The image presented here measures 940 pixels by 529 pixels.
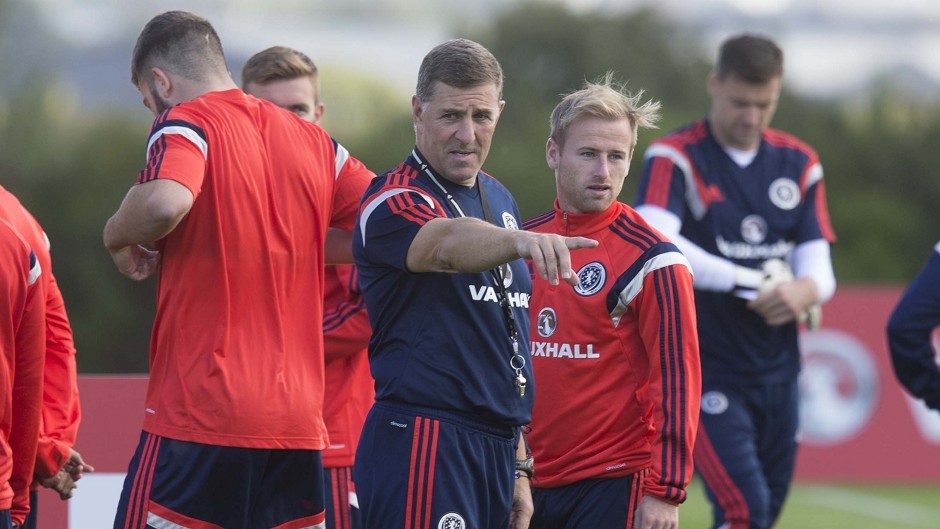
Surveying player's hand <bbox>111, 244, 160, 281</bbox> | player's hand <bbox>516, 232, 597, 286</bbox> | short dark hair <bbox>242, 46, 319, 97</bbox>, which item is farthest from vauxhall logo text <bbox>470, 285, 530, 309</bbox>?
short dark hair <bbox>242, 46, 319, 97</bbox>

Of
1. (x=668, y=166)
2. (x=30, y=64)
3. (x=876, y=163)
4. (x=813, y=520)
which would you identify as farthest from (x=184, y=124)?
(x=876, y=163)

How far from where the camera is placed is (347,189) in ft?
16.1

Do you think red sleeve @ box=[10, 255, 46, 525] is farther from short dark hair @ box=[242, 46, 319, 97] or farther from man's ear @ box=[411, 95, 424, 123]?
short dark hair @ box=[242, 46, 319, 97]

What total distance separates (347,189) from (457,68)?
77 cm

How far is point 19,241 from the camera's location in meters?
4.45

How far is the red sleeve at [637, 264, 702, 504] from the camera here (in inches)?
177

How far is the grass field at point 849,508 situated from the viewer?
10.9m

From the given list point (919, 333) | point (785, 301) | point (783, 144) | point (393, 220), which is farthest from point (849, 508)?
point (393, 220)

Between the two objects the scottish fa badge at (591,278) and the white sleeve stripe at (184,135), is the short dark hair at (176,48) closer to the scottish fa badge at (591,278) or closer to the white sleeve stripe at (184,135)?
the white sleeve stripe at (184,135)

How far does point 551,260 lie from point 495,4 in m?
30.6

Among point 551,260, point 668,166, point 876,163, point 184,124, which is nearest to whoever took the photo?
point 551,260

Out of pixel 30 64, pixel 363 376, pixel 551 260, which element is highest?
pixel 30 64

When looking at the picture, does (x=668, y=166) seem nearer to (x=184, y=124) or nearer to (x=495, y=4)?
(x=184, y=124)

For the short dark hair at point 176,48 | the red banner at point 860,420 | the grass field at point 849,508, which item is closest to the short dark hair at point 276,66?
the short dark hair at point 176,48
